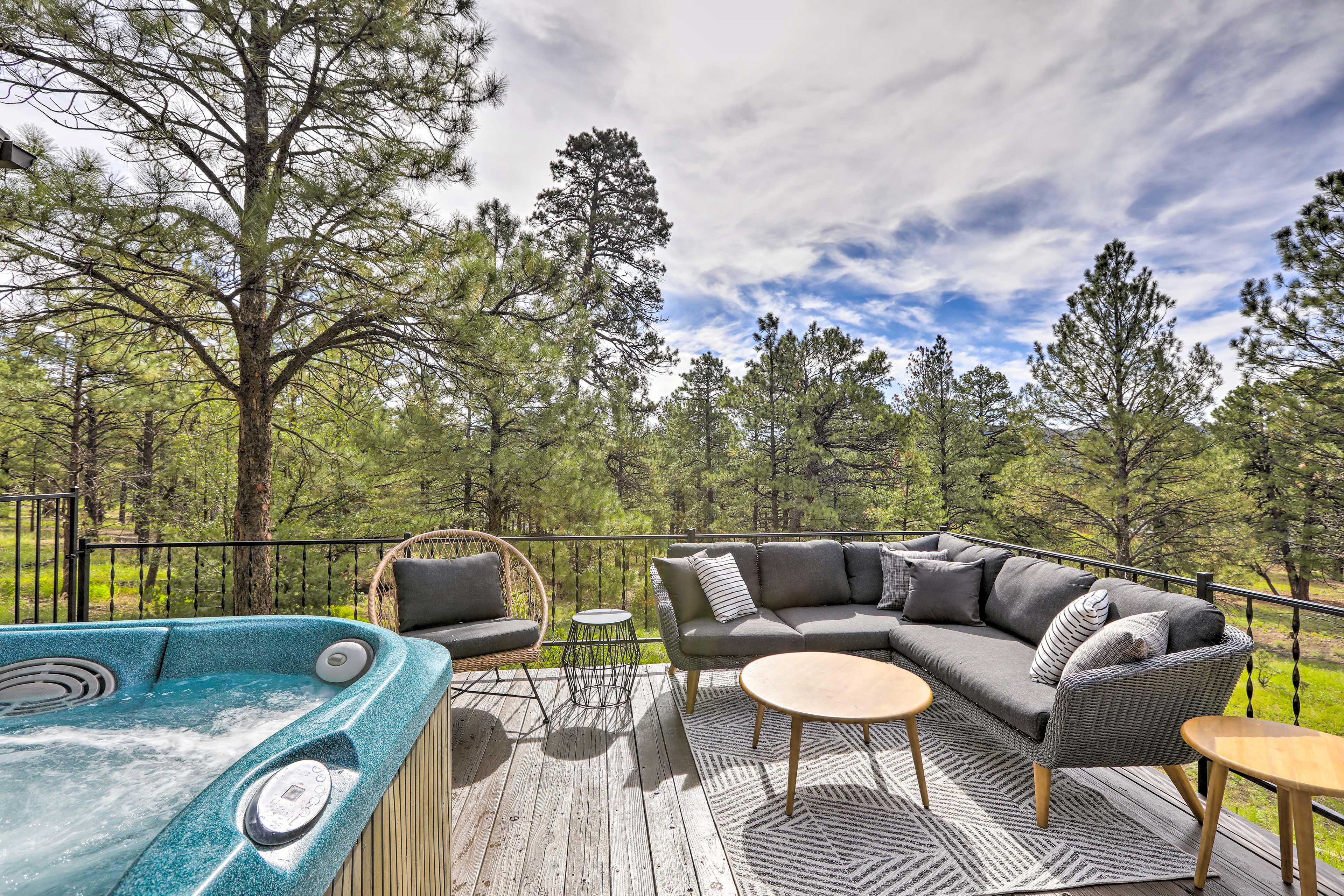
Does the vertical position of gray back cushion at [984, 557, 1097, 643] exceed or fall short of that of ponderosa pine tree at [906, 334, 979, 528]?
it falls short

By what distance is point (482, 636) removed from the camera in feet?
9.25

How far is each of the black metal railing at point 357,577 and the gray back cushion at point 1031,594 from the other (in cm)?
15

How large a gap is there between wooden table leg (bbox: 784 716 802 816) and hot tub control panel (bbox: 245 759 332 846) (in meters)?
1.60

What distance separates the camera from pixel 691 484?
42.4 feet

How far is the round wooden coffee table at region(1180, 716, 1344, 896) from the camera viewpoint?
1.50m

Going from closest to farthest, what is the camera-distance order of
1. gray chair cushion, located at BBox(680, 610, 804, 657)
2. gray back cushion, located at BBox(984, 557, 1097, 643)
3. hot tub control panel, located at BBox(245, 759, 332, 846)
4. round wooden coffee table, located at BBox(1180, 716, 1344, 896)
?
hot tub control panel, located at BBox(245, 759, 332, 846), round wooden coffee table, located at BBox(1180, 716, 1344, 896), gray back cushion, located at BBox(984, 557, 1097, 643), gray chair cushion, located at BBox(680, 610, 804, 657)

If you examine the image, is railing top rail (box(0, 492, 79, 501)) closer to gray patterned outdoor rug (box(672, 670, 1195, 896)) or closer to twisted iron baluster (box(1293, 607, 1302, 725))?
gray patterned outdoor rug (box(672, 670, 1195, 896))

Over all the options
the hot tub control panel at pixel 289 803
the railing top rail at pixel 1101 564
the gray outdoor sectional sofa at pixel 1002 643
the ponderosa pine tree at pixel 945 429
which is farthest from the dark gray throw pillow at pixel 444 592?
the ponderosa pine tree at pixel 945 429

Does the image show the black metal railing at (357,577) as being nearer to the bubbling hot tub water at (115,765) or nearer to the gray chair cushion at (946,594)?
the gray chair cushion at (946,594)

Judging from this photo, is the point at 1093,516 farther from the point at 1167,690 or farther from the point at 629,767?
the point at 629,767

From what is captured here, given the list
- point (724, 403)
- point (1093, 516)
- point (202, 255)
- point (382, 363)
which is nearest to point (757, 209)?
point (382, 363)

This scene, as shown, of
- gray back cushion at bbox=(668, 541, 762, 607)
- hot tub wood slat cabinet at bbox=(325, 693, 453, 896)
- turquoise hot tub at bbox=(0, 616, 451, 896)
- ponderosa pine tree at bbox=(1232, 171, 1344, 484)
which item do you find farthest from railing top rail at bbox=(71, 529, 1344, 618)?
ponderosa pine tree at bbox=(1232, 171, 1344, 484)

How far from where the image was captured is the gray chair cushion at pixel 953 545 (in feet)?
12.1

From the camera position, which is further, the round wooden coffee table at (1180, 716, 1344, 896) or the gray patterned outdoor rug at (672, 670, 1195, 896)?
the gray patterned outdoor rug at (672, 670, 1195, 896)
